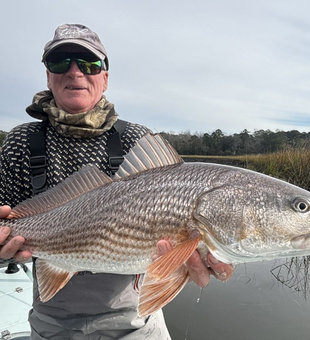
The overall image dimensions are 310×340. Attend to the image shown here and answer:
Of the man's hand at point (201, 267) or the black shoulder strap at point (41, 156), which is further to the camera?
the black shoulder strap at point (41, 156)

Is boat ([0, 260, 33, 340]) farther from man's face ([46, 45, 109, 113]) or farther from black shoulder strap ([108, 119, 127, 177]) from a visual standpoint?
man's face ([46, 45, 109, 113])

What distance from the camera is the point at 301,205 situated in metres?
1.93

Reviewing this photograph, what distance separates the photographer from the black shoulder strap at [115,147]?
9.83 ft

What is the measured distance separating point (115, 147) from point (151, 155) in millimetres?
Answer: 753

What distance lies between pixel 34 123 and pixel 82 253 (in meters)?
1.64

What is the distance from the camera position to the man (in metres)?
2.70

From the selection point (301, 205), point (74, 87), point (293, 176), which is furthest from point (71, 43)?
point (293, 176)

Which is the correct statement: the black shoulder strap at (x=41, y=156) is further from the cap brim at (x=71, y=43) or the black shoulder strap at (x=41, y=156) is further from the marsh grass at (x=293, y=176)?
the marsh grass at (x=293, y=176)

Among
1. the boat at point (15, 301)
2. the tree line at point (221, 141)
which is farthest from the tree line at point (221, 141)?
the boat at point (15, 301)

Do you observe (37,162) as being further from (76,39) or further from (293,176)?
(293,176)

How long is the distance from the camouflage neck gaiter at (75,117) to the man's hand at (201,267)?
1.51 metres

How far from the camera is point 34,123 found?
3.25m

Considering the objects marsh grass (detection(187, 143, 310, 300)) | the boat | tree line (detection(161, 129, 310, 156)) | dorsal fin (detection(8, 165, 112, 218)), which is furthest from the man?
tree line (detection(161, 129, 310, 156))

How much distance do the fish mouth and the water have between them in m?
5.25
